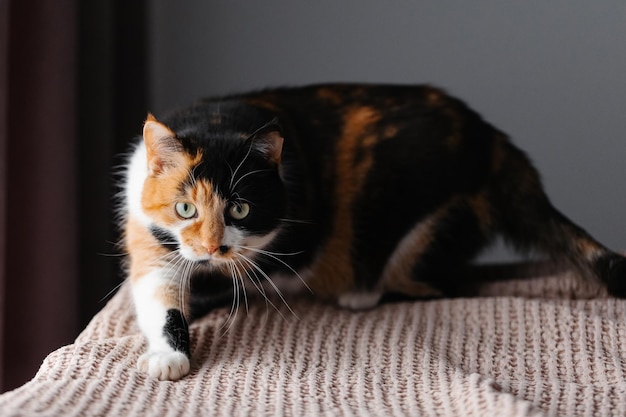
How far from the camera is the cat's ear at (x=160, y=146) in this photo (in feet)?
4.00

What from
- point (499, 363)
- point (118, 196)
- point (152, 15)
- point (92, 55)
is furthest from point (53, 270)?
point (499, 363)

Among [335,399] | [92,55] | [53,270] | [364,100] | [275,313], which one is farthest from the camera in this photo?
[92,55]

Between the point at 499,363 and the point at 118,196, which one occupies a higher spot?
the point at 118,196

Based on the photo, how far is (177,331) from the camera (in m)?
1.27

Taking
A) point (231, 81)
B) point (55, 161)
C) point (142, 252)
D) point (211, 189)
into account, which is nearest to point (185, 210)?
point (211, 189)

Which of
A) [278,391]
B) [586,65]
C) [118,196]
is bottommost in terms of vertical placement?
[278,391]

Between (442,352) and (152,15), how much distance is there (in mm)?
1235

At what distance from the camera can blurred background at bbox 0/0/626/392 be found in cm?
178

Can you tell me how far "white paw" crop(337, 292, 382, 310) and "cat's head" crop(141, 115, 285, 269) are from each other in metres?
0.32

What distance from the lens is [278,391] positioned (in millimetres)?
1142

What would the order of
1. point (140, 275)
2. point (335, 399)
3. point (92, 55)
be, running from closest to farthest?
point (335, 399), point (140, 275), point (92, 55)

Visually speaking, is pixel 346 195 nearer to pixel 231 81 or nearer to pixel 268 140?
pixel 268 140

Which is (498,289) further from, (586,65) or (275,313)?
(586,65)

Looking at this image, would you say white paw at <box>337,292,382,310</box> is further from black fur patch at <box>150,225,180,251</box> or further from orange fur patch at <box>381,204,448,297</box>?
black fur patch at <box>150,225,180,251</box>
